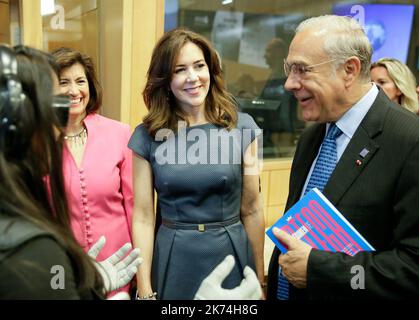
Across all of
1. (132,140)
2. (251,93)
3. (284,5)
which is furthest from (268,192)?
(132,140)

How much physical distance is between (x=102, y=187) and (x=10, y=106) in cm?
98

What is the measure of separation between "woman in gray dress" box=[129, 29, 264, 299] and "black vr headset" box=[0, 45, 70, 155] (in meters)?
0.87

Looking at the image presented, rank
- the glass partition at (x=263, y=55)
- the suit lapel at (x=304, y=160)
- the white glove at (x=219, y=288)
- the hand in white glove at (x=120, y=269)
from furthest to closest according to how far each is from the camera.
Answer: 1. the glass partition at (x=263, y=55)
2. the suit lapel at (x=304, y=160)
3. the hand in white glove at (x=120, y=269)
4. the white glove at (x=219, y=288)

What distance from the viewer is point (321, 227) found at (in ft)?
3.72

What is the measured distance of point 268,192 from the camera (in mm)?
3484

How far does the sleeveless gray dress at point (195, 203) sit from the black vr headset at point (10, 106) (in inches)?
34.2

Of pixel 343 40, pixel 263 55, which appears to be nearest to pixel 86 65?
pixel 343 40

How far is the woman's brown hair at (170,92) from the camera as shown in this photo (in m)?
1.58

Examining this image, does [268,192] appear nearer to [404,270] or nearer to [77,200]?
[77,200]

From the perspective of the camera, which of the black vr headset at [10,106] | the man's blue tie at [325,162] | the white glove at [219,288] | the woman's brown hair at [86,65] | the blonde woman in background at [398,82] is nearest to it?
the black vr headset at [10,106]

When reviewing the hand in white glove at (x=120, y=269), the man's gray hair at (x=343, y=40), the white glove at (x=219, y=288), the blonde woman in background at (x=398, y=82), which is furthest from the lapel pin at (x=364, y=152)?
the blonde woman in background at (x=398, y=82)

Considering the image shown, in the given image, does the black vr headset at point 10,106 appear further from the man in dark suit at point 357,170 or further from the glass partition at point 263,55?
the glass partition at point 263,55

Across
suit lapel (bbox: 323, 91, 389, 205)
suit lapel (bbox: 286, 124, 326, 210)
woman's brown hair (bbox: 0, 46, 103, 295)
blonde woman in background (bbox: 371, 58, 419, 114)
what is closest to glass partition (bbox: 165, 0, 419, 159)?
blonde woman in background (bbox: 371, 58, 419, 114)

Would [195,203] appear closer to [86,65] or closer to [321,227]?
[321,227]
